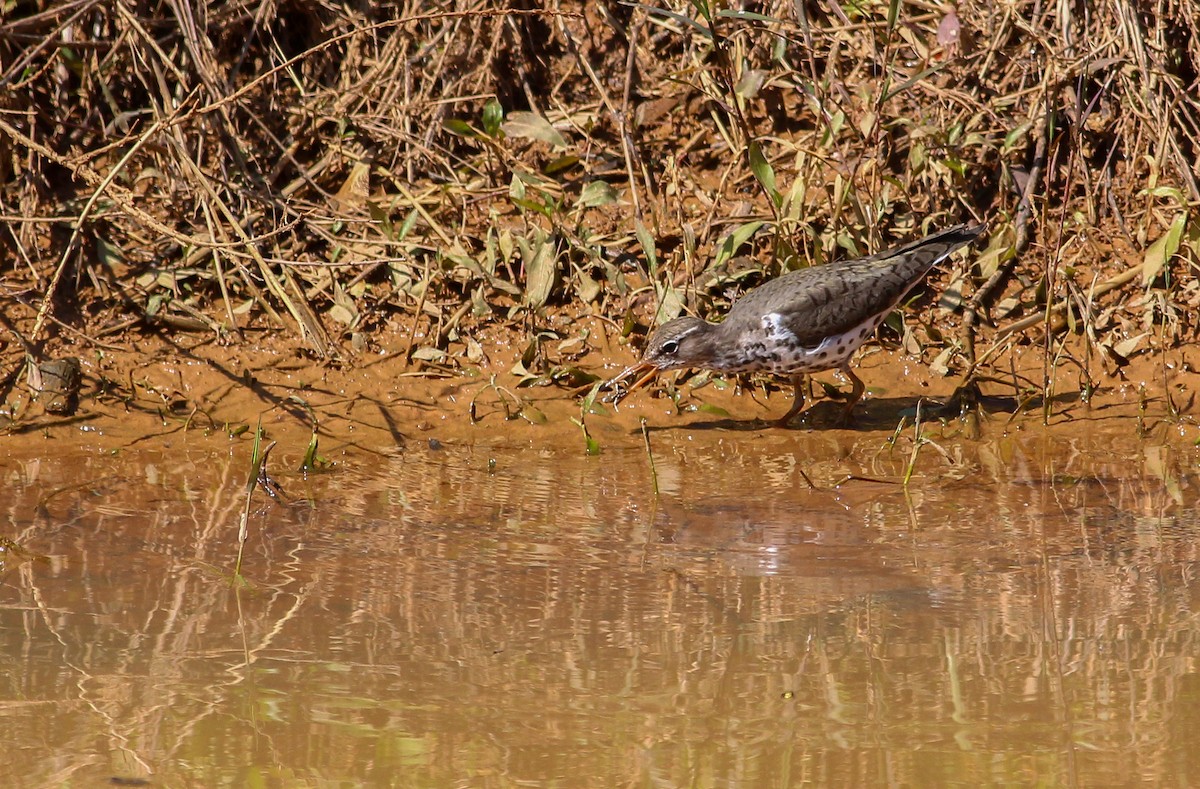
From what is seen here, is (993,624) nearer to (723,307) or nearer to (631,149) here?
(723,307)

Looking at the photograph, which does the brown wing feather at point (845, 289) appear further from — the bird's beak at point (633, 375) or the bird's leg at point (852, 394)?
the bird's beak at point (633, 375)

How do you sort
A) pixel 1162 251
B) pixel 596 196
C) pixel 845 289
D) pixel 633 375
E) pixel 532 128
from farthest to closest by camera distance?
1. pixel 532 128
2. pixel 596 196
3. pixel 1162 251
4. pixel 633 375
5. pixel 845 289

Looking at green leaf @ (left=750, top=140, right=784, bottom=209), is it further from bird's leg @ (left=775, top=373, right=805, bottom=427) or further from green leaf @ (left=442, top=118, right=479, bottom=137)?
green leaf @ (left=442, top=118, right=479, bottom=137)

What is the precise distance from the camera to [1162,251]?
7.57m

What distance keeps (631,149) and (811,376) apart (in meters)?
1.78

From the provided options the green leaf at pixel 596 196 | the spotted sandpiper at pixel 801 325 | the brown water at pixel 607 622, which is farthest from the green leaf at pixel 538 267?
the brown water at pixel 607 622

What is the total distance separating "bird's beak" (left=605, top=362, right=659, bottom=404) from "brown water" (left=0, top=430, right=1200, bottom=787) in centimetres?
60

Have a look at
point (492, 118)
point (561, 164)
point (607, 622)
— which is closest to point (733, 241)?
point (561, 164)

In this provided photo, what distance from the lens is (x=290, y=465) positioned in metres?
6.70

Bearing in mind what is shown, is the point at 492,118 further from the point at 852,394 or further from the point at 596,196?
the point at 852,394

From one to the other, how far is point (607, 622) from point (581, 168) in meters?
4.66

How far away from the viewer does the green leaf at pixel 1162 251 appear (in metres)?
7.43

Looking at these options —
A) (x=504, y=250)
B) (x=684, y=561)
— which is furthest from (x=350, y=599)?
(x=504, y=250)

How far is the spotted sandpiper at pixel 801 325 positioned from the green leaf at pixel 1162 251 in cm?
113
